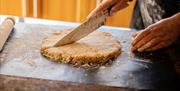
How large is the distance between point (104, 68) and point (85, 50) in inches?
4.5

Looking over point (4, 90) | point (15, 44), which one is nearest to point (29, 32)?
point (15, 44)

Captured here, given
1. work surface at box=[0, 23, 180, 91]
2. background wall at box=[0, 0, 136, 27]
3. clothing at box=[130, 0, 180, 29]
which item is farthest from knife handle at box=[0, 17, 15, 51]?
background wall at box=[0, 0, 136, 27]

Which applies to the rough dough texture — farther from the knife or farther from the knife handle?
the knife handle

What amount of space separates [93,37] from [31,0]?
2.96ft

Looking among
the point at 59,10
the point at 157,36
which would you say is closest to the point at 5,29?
the point at 157,36

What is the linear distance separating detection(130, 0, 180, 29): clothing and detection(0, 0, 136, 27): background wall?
42 centimetres

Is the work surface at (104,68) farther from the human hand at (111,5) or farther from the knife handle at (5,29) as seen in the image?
the human hand at (111,5)

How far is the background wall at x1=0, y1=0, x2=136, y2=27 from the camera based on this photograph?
190cm

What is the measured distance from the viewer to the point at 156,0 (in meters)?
1.28

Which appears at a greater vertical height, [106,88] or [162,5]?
[162,5]

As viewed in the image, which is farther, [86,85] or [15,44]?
[15,44]

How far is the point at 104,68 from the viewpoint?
0.96 meters

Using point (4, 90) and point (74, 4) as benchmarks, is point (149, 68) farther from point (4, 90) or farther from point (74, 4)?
point (74, 4)

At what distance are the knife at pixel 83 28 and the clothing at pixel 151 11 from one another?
295mm
